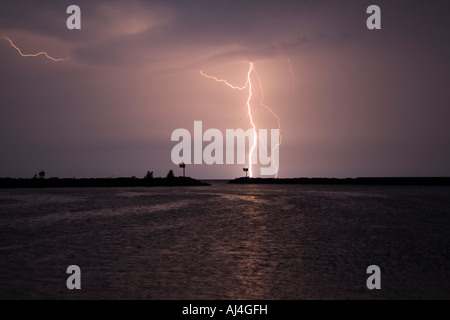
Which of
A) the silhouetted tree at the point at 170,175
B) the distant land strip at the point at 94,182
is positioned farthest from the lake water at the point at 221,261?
the silhouetted tree at the point at 170,175

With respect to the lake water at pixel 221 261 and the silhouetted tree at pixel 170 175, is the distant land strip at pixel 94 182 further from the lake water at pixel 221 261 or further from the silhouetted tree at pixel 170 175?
the lake water at pixel 221 261

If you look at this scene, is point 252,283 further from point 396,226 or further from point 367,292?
point 396,226

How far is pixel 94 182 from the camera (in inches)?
5527

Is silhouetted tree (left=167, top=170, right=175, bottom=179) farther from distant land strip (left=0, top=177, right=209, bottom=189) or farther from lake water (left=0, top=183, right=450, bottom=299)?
lake water (left=0, top=183, right=450, bottom=299)

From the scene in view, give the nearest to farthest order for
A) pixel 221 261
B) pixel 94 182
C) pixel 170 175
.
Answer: pixel 221 261 < pixel 94 182 < pixel 170 175

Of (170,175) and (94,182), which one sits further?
(170,175)

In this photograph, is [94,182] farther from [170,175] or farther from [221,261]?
[221,261]

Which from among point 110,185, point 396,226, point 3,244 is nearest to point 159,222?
point 3,244

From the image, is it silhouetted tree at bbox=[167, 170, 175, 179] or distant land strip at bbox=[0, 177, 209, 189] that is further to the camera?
silhouetted tree at bbox=[167, 170, 175, 179]

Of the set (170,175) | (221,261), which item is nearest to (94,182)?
(170,175)

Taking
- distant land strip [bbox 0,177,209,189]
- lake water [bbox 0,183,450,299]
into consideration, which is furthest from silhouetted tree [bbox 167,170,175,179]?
lake water [bbox 0,183,450,299]

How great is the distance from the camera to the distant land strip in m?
125

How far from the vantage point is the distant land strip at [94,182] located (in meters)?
125

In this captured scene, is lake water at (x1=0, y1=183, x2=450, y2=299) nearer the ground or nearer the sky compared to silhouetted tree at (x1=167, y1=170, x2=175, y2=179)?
nearer the ground
